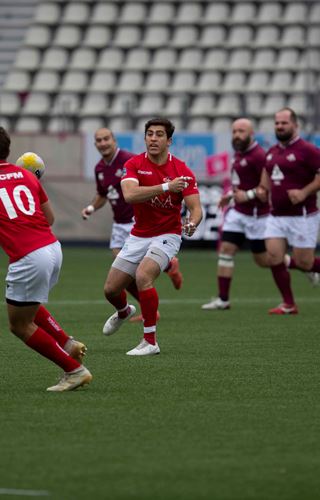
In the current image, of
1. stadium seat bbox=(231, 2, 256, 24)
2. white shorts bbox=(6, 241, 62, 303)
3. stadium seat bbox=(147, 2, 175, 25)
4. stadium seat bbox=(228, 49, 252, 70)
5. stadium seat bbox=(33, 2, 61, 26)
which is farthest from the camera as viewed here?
stadium seat bbox=(33, 2, 61, 26)

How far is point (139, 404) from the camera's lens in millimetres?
8320

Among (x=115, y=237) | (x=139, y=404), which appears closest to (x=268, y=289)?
(x=115, y=237)

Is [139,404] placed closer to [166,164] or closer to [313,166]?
[166,164]

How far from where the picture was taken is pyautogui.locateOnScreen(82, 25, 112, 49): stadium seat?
32594 mm

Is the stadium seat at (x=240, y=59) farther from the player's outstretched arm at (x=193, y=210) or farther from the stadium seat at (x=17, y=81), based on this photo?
the player's outstretched arm at (x=193, y=210)

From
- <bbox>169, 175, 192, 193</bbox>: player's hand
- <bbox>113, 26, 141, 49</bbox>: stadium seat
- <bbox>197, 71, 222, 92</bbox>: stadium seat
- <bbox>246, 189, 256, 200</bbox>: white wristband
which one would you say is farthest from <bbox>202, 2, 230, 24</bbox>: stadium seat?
<bbox>169, 175, 192, 193</bbox>: player's hand

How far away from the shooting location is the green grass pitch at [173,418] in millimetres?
6047

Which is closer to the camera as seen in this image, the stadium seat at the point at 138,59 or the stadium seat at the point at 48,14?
the stadium seat at the point at 138,59

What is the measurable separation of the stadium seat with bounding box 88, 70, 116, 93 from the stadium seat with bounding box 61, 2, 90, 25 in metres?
1.95

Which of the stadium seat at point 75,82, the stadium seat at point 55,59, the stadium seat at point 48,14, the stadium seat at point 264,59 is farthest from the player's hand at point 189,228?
the stadium seat at point 48,14

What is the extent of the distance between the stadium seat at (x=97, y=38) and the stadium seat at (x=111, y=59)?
33 cm

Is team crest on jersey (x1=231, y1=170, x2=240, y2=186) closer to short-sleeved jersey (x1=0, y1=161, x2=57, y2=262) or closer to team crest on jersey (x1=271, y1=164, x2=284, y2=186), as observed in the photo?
team crest on jersey (x1=271, y1=164, x2=284, y2=186)

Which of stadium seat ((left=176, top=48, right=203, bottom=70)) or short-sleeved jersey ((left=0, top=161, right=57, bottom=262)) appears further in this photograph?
stadium seat ((left=176, top=48, right=203, bottom=70))

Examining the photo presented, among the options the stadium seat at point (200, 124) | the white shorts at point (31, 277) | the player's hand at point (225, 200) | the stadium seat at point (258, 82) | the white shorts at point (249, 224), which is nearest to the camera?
the white shorts at point (31, 277)
